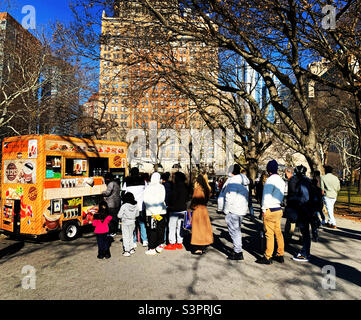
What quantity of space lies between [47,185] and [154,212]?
121 inches

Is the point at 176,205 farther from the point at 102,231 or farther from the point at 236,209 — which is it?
the point at 102,231

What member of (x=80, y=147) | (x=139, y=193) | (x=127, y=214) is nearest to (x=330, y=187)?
(x=139, y=193)

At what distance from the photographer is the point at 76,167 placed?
7660 mm

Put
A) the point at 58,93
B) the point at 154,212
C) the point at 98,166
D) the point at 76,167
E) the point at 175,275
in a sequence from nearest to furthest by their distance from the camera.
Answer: the point at 175,275, the point at 154,212, the point at 76,167, the point at 98,166, the point at 58,93

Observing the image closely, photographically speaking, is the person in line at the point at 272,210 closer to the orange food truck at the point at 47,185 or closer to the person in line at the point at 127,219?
the person in line at the point at 127,219

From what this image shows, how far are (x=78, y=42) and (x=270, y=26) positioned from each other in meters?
6.62

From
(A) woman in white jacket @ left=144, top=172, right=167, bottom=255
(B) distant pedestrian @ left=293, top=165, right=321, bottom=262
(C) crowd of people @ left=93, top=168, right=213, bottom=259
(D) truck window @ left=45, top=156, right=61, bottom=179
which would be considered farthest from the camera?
(D) truck window @ left=45, top=156, right=61, bottom=179

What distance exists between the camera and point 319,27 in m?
8.01

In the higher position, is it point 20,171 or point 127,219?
point 20,171

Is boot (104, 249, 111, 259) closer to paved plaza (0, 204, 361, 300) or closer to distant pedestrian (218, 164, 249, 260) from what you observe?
paved plaza (0, 204, 361, 300)

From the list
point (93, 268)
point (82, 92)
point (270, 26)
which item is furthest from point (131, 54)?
point (82, 92)

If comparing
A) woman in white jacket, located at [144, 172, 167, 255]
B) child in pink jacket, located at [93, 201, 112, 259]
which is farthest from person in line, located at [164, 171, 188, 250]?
child in pink jacket, located at [93, 201, 112, 259]

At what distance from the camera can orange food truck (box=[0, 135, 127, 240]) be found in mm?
6629

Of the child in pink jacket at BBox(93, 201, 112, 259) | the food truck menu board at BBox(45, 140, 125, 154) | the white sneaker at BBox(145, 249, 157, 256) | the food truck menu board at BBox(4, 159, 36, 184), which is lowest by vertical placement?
the white sneaker at BBox(145, 249, 157, 256)
